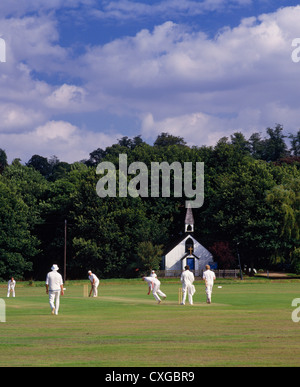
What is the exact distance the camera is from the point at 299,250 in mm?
80188

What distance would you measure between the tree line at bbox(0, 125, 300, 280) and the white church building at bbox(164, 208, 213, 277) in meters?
2.27

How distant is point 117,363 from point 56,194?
9050cm

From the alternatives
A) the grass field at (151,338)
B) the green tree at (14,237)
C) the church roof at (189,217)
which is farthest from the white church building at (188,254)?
the grass field at (151,338)

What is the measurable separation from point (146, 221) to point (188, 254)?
9600 mm

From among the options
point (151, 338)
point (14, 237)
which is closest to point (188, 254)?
point (14, 237)

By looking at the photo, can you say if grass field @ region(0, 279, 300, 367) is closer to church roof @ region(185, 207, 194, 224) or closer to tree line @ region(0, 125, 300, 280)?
tree line @ region(0, 125, 300, 280)

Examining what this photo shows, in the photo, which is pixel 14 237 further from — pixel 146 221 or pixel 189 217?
pixel 189 217

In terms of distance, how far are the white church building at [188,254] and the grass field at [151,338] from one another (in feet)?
221

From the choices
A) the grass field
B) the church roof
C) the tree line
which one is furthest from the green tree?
the grass field

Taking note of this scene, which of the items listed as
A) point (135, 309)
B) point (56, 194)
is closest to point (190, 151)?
point (56, 194)

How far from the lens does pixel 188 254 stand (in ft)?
331

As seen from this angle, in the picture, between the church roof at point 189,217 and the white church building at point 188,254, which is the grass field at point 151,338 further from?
the white church building at point 188,254
